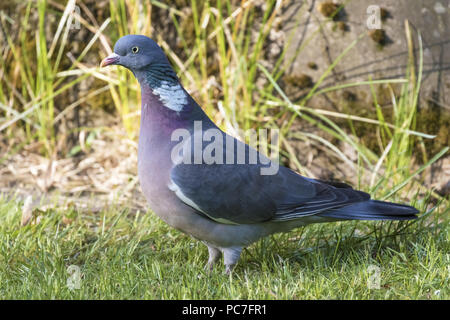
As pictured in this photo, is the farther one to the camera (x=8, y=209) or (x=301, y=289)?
(x=8, y=209)

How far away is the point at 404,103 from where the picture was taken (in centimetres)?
413

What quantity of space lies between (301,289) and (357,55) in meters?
2.34

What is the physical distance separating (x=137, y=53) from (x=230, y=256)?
1138 mm

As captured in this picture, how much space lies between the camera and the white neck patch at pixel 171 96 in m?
2.90

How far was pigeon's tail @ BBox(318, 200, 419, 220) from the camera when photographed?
2928 millimetres

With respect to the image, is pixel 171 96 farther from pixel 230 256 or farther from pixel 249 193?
pixel 230 256

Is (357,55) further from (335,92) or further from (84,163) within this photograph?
(84,163)

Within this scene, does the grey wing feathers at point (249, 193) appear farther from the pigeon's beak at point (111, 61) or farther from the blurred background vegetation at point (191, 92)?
the blurred background vegetation at point (191, 92)

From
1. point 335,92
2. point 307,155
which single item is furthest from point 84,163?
point 335,92

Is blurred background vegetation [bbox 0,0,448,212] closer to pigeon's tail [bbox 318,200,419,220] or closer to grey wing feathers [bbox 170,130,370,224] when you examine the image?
pigeon's tail [bbox 318,200,419,220]

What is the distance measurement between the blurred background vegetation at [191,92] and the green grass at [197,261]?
2.18 feet

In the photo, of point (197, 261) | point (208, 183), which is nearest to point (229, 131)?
point (197, 261)

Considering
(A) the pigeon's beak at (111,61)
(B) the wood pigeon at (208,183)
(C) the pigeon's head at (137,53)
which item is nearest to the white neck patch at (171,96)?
(B) the wood pigeon at (208,183)

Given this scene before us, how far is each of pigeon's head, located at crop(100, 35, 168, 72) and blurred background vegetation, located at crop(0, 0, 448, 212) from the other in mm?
1357
